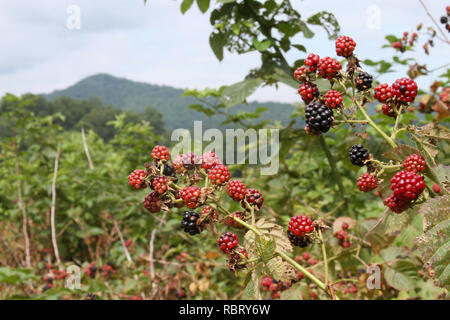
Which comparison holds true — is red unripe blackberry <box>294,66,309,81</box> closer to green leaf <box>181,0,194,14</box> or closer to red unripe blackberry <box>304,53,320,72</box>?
red unripe blackberry <box>304,53,320,72</box>

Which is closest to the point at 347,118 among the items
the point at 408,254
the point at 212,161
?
the point at 212,161

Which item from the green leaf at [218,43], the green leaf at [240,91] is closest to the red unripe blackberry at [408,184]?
the green leaf at [240,91]

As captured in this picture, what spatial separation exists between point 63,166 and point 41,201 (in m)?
0.47

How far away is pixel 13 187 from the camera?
4160 millimetres

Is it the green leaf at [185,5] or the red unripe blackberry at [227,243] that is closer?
the red unripe blackberry at [227,243]

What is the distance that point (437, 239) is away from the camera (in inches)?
29.3

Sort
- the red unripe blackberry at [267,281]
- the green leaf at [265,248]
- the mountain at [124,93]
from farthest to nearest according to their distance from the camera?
the mountain at [124,93] → the red unripe blackberry at [267,281] → the green leaf at [265,248]

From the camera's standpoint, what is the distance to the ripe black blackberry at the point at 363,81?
35.7 inches

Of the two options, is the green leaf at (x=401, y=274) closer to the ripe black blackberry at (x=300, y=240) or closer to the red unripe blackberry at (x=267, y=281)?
the red unripe blackberry at (x=267, y=281)

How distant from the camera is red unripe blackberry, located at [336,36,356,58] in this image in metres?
0.88

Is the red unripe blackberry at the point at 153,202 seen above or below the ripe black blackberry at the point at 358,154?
below

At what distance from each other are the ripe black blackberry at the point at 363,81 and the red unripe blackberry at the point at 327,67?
0.08 meters

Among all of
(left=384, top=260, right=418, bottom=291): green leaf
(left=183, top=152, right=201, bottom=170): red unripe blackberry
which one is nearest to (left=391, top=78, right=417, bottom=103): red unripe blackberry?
(left=183, top=152, right=201, bottom=170): red unripe blackberry

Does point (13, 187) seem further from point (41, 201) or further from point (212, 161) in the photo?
point (212, 161)
